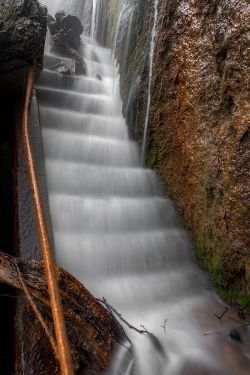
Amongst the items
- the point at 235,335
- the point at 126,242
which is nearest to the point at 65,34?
the point at 126,242

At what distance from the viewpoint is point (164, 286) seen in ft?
12.2

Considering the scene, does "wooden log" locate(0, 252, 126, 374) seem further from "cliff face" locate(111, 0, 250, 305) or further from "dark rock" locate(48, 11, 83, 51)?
"dark rock" locate(48, 11, 83, 51)

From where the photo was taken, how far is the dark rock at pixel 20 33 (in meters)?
3.77

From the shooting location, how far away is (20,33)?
3.78 m

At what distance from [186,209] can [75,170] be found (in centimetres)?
171

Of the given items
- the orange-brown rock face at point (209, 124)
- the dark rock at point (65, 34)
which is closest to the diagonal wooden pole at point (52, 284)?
the orange-brown rock face at point (209, 124)

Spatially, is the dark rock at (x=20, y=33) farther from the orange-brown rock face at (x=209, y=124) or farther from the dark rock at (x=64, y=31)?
the dark rock at (x=64, y=31)

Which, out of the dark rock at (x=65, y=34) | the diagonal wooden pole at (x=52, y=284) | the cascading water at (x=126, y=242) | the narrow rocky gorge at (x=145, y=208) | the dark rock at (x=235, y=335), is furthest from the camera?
the dark rock at (x=65, y=34)

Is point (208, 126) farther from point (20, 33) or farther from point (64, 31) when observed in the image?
point (64, 31)

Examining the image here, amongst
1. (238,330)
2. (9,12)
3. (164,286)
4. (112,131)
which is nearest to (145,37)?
(112,131)

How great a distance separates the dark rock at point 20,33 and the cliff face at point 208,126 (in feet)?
5.78

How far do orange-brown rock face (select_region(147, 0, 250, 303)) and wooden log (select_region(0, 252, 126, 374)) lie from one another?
5.78 feet

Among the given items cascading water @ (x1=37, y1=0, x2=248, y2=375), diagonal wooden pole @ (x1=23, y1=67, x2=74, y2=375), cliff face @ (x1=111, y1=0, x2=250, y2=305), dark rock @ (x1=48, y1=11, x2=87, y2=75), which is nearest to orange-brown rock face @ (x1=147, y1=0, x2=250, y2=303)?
cliff face @ (x1=111, y1=0, x2=250, y2=305)

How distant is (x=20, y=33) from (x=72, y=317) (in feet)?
10.5
